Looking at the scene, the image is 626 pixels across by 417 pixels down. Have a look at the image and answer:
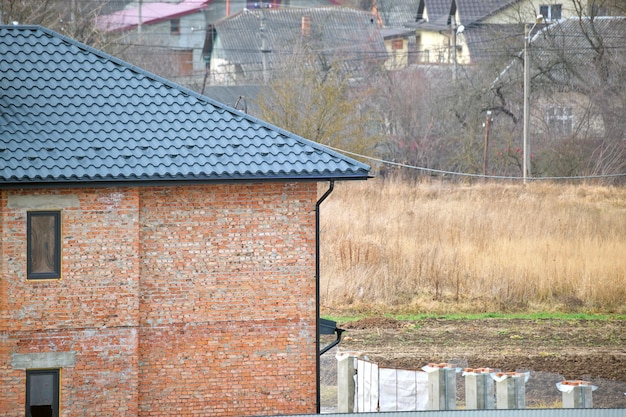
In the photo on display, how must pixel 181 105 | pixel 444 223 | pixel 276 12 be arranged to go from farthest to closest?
pixel 276 12 < pixel 444 223 < pixel 181 105

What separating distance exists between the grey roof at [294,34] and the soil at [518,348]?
3671 centimetres

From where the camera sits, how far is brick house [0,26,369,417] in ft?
43.8

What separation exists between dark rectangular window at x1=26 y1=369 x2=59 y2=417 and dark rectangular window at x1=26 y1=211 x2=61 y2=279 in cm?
135

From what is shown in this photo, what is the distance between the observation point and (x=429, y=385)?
46.8 ft

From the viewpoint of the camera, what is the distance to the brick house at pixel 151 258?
43.8ft

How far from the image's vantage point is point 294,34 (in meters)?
63.2

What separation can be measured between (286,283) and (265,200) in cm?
124

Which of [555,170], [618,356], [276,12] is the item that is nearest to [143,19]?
[276,12]

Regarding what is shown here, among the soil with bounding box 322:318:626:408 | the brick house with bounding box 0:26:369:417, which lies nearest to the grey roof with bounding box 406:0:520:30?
the soil with bounding box 322:318:626:408

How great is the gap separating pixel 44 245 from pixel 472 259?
14.4 meters

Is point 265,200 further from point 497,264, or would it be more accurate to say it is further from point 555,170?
point 555,170

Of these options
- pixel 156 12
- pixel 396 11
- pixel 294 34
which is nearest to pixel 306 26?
pixel 294 34

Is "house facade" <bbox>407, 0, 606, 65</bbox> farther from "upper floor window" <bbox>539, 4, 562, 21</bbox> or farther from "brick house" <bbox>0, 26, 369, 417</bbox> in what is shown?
"brick house" <bbox>0, 26, 369, 417</bbox>

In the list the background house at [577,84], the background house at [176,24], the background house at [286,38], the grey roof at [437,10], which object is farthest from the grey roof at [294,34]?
the background house at [577,84]
